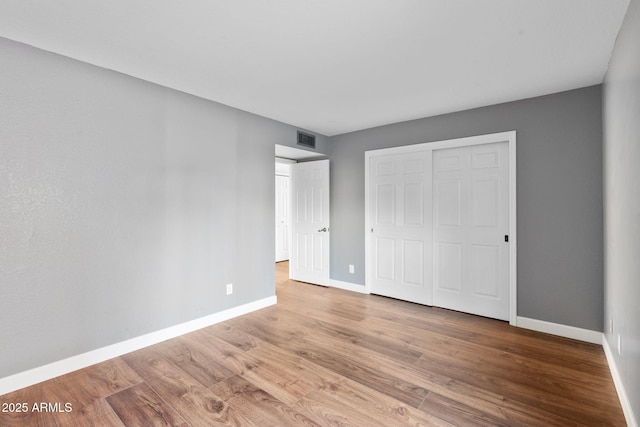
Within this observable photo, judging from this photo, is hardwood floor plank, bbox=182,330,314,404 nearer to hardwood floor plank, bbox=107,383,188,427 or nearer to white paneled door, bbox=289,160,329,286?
hardwood floor plank, bbox=107,383,188,427

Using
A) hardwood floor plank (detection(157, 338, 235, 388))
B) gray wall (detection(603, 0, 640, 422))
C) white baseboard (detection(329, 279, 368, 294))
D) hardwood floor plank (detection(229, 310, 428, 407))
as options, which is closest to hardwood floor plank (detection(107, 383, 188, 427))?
hardwood floor plank (detection(157, 338, 235, 388))

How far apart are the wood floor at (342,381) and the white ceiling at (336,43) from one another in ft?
8.17

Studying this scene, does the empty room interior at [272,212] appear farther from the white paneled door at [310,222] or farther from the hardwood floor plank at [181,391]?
the white paneled door at [310,222]

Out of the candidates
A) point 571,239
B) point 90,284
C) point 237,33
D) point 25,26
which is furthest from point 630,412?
point 25,26

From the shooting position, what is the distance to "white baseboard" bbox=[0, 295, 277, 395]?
2.21 meters

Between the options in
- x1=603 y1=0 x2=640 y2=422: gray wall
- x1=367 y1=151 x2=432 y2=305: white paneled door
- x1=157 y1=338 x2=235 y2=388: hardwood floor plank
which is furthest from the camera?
x1=367 y1=151 x2=432 y2=305: white paneled door

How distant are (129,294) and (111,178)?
1.05m

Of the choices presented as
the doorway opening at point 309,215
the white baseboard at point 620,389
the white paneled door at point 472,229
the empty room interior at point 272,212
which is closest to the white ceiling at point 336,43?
the empty room interior at point 272,212

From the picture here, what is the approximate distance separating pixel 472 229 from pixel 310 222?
100 inches

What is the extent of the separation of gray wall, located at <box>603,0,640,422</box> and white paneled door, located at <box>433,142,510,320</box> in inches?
39.4

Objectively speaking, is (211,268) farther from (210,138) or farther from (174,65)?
(174,65)

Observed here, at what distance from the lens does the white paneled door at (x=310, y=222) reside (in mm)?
5098

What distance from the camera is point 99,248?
2.59 meters

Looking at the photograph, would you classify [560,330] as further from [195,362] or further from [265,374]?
[195,362]
